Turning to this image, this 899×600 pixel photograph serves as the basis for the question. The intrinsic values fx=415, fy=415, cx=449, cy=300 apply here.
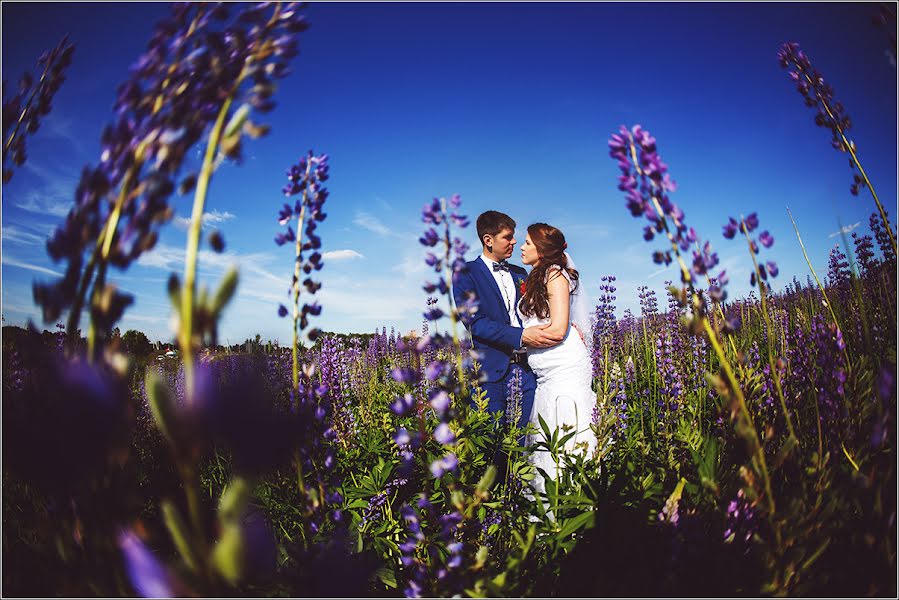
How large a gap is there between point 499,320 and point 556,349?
74cm

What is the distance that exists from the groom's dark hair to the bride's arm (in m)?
1.00

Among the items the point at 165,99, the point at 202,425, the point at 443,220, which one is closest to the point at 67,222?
the point at 165,99

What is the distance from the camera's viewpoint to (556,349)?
11.7 ft

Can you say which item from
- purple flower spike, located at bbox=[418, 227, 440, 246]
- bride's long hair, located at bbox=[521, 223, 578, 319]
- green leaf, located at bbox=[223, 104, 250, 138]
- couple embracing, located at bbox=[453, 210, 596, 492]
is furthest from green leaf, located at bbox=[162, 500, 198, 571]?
bride's long hair, located at bbox=[521, 223, 578, 319]

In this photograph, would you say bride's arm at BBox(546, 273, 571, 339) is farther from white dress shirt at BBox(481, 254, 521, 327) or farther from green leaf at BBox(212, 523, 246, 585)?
green leaf at BBox(212, 523, 246, 585)

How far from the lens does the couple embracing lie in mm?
3447

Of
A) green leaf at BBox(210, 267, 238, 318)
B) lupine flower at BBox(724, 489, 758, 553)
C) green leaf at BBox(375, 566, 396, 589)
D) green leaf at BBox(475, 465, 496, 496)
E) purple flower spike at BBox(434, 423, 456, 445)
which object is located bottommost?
green leaf at BBox(375, 566, 396, 589)

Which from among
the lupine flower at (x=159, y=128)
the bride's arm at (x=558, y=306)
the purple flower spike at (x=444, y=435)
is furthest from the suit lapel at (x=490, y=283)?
the lupine flower at (x=159, y=128)

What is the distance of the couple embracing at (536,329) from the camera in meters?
3.45

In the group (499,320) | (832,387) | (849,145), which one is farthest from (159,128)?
(499,320)

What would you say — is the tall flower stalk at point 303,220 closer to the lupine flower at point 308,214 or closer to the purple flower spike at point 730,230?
the lupine flower at point 308,214

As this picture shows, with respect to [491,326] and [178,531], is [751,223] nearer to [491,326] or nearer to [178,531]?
[178,531]

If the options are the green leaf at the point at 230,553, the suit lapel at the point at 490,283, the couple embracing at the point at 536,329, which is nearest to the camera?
the green leaf at the point at 230,553

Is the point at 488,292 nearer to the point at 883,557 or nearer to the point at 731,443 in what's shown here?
the point at 731,443
